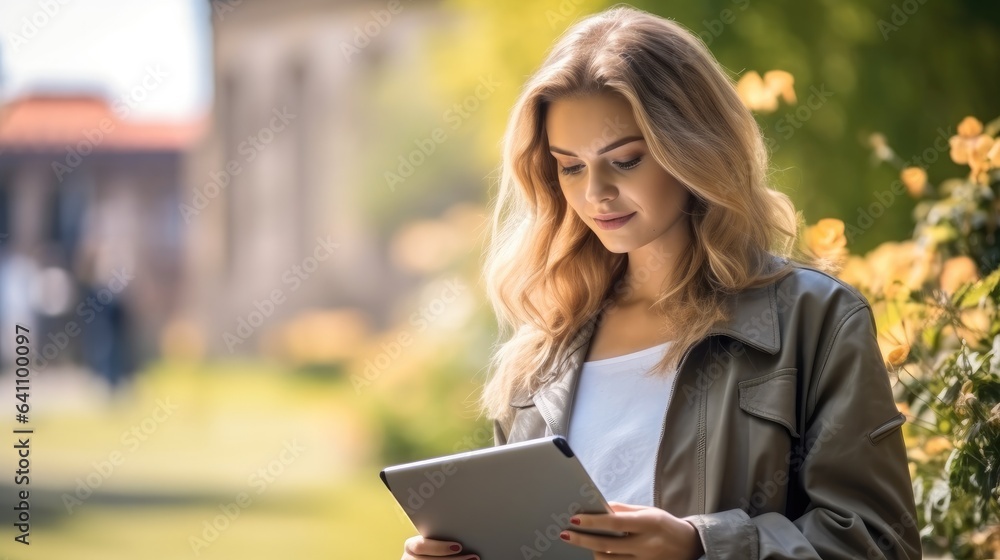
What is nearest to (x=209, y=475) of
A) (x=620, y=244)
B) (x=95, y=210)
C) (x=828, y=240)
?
(x=828, y=240)

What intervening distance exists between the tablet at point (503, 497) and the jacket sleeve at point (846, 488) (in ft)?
0.57

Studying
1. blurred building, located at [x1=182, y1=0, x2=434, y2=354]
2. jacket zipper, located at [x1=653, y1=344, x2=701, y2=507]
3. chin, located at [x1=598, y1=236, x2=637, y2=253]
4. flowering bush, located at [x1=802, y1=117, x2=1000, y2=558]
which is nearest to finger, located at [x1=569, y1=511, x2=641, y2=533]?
jacket zipper, located at [x1=653, y1=344, x2=701, y2=507]

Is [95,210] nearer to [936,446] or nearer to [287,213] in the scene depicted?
[287,213]

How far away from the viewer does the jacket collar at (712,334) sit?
1.48 m

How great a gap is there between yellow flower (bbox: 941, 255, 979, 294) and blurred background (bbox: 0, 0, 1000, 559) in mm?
509

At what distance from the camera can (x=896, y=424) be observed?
4.48ft

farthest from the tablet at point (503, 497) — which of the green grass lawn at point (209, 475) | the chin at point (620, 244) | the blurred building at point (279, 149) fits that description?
the blurred building at point (279, 149)

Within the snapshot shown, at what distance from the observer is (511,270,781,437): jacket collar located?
4.85 feet

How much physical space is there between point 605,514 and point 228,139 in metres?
13.0

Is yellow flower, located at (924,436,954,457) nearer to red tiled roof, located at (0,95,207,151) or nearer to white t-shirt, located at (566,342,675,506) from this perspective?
white t-shirt, located at (566,342,675,506)

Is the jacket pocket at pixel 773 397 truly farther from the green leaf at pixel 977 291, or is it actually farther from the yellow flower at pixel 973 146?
the yellow flower at pixel 973 146

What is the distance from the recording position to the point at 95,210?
1365 cm

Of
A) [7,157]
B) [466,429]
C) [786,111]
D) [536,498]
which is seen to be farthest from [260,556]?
[7,157]

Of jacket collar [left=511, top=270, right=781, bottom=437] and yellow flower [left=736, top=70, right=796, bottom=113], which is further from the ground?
yellow flower [left=736, top=70, right=796, bottom=113]
